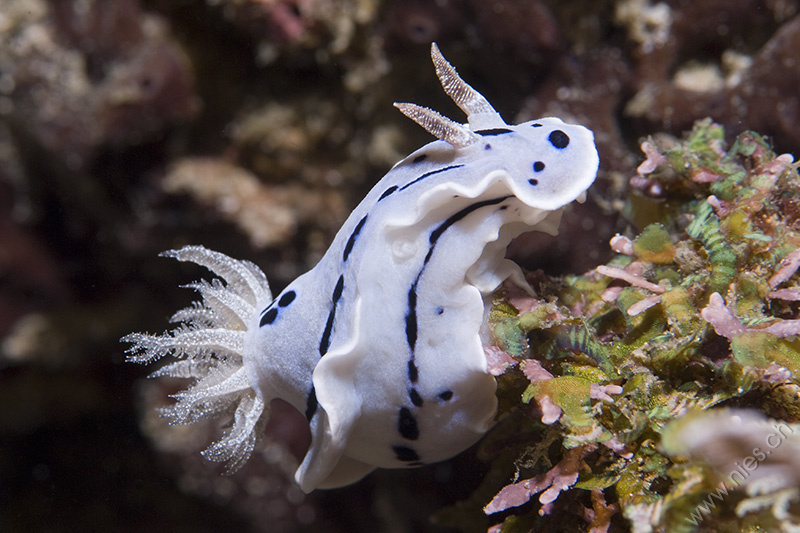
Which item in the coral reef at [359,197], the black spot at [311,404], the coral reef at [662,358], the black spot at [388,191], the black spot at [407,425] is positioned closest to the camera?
the coral reef at [662,358]

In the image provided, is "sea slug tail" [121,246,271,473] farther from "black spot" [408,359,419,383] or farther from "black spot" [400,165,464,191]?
"black spot" [400,165,464,191]

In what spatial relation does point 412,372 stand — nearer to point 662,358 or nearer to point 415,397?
point 415,397

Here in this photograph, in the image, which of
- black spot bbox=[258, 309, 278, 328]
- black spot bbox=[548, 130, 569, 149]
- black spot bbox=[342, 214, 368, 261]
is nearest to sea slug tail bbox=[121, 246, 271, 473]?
black spot bbox=[258, 309, 278, 328]

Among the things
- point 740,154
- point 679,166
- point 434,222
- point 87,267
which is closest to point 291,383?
point 434,222

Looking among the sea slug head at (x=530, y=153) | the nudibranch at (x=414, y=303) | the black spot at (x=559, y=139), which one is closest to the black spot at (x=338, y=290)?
the nudibranch at (x=414, y=303)

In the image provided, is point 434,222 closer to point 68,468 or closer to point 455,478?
point 455,478

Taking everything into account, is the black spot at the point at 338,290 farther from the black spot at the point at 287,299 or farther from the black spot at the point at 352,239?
the black spot at the point at 287,299

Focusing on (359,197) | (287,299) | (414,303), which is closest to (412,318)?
(414,303)
